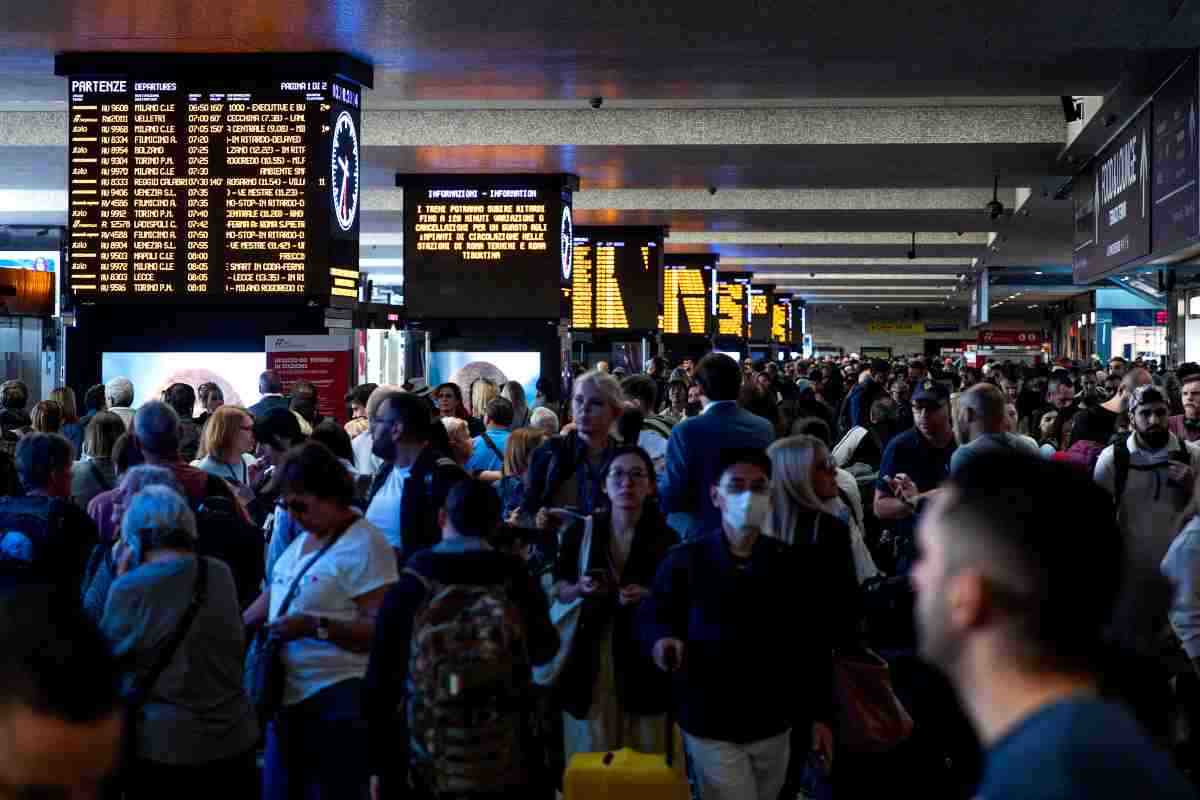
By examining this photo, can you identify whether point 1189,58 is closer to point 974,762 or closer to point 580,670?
point 974,762

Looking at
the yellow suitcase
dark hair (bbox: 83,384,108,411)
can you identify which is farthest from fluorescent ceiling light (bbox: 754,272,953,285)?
the yellow suitcase

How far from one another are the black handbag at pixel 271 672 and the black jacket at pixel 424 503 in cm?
101

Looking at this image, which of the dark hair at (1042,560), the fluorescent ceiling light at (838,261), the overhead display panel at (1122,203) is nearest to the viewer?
the dark hair at (1042,560)

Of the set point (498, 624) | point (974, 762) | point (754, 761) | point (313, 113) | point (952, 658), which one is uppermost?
point (313, 113)

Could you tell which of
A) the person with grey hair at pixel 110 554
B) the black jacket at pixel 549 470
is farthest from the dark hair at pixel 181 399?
the person with grey hair at pixel 110 554

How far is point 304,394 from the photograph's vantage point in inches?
404

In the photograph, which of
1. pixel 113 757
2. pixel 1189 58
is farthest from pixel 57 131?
pixel 113 757

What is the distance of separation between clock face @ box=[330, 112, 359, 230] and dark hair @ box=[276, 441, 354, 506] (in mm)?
7661

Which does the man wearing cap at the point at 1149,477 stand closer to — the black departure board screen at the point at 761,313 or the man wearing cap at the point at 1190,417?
the man wearing cap at the point at 1190,417

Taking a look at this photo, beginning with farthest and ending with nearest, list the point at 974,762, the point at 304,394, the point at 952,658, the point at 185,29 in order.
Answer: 1. the point at 185,29
2. the point at 304,394
3. the point at 974,762
4. the point at 952,658

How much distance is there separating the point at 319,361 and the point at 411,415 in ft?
20.8

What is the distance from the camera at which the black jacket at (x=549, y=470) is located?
648 centimetres

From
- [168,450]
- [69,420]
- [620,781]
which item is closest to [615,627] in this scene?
[620,781]

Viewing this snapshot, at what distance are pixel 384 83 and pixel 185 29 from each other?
8.29 ft
